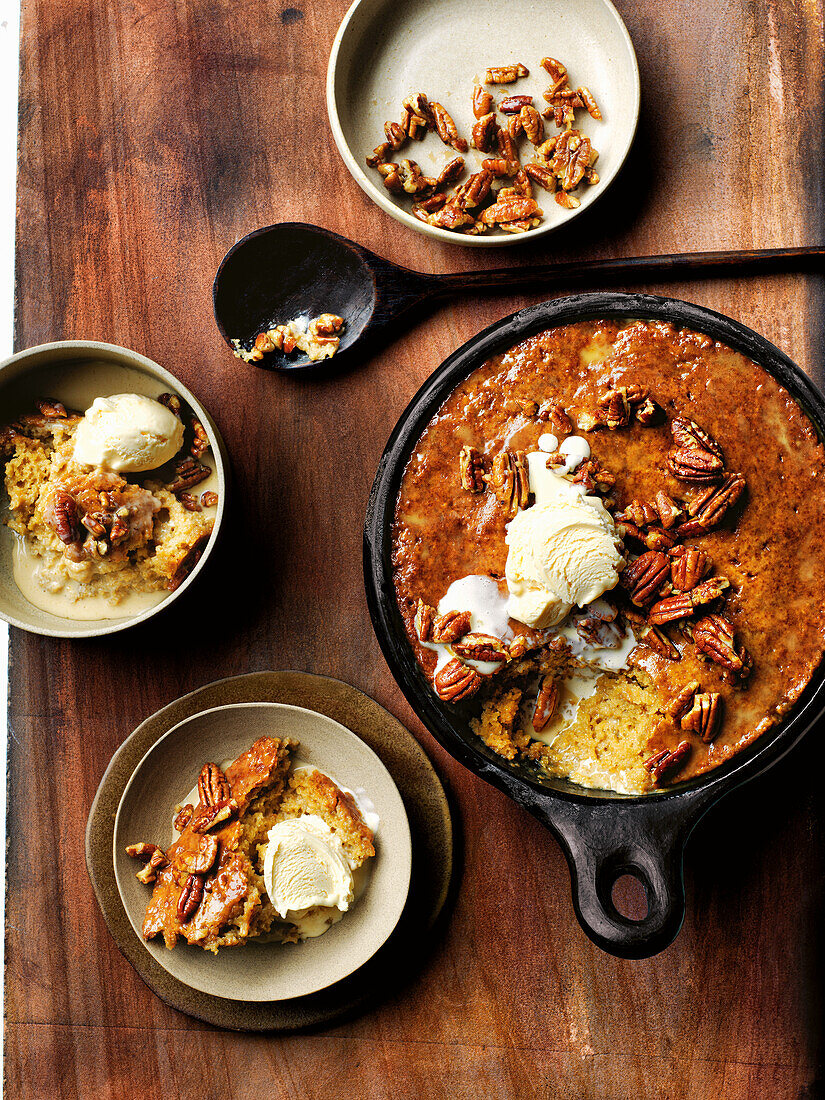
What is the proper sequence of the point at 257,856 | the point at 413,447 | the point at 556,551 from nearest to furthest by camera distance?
1. the point at 556,551
2. the point at 413,447
3. the point at 257,856

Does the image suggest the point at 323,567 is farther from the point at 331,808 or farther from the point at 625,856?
the point at 625,856

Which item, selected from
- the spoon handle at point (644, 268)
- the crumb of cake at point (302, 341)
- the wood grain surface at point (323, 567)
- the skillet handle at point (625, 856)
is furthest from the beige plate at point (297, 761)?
the spoon handle at point (644, 268)

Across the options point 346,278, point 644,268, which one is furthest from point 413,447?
point 644,268

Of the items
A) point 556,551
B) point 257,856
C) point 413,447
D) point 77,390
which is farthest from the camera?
point 77,390

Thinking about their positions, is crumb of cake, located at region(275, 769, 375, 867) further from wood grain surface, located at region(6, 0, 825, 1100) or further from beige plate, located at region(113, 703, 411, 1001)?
wood grain surface, located at region(6, 0, 825, 1100)

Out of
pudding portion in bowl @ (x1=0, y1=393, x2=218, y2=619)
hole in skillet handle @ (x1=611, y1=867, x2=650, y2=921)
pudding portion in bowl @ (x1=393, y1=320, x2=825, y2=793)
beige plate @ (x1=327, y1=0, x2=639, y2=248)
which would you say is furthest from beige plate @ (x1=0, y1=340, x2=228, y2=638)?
hole in skillet handle @ (x1=611, y1=867, x2=650, y2=921)

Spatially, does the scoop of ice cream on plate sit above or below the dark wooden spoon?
below
